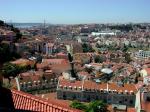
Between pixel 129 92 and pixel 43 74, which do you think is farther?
pixel 43 74

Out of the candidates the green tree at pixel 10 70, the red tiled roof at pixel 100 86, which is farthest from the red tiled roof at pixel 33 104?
the green tree at pixel 10 70

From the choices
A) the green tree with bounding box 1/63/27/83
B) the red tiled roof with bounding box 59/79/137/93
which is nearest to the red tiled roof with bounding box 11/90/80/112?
the red tiled roof with bounding box 59/79/137/93

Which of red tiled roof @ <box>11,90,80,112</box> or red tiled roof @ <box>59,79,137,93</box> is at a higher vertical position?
red tiled roof @ <box>11,90,80,112</box>

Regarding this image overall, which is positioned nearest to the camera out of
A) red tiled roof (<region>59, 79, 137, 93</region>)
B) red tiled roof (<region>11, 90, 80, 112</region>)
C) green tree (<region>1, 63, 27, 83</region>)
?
red tiled roof (<region>11, 90, 80, 112</region>)

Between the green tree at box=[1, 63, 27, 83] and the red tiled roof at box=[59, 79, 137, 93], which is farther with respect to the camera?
the green tree at box=[1, 63, 27, 83]

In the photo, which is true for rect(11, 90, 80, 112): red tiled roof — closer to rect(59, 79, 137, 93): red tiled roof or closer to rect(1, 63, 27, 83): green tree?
rect(59, 79, 137, 93): red tiled roof

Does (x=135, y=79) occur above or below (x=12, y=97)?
below

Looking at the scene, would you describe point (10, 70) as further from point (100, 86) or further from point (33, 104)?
point (33, 104)

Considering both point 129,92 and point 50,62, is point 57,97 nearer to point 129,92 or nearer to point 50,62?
point 129,92

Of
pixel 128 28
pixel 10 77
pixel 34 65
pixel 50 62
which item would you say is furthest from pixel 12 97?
pixel 128 28
